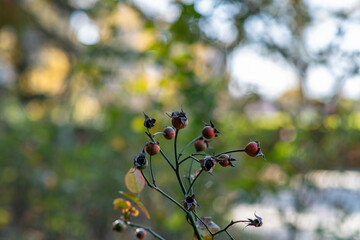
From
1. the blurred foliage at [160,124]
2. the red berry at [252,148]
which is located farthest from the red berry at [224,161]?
the blurred foliage at [160,124]

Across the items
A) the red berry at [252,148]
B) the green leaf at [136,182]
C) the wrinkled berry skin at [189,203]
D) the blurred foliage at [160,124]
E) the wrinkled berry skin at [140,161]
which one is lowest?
the wrinkled berry skin at [189,203]

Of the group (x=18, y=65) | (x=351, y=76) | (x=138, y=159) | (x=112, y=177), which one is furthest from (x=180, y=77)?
(x=18, y=65)

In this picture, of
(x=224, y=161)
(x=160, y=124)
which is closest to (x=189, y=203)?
(x=224, y=161)

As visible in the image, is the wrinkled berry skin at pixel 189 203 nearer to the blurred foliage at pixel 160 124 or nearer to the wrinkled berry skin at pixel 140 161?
the wrinkled berry skin at pixel 140 161

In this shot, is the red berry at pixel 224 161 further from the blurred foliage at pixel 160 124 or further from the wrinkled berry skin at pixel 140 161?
the blurred foliage at pixel 160 124

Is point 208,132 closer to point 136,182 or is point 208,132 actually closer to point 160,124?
point 136,182

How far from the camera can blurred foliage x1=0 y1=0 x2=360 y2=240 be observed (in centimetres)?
135

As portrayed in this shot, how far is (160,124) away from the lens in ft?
4.07

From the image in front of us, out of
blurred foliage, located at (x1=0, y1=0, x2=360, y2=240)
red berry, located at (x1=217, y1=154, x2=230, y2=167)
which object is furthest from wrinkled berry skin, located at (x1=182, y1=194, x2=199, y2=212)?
blurred foliage, located at (x1=0, y1=0, x2=360, y2=240)

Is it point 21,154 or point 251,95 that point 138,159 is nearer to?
point 251,95

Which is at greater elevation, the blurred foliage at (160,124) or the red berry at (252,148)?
the blurred foliage at (160,124)

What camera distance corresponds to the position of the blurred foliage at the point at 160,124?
1350mm

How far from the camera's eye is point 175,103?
157cm

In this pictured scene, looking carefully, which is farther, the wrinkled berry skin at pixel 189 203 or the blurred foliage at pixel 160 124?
the blurred foliage at pixel 160 124
